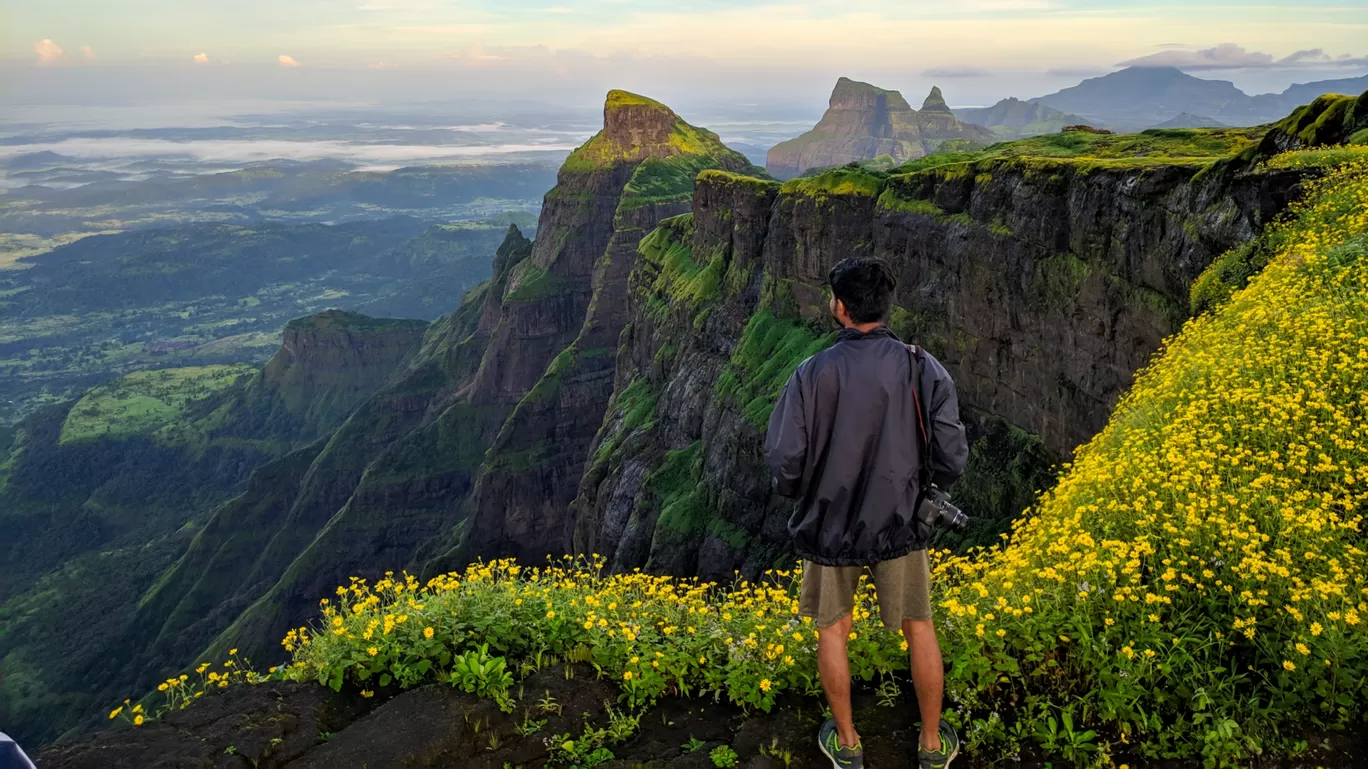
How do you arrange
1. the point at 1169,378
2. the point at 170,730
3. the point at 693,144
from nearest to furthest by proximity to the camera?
the point at 170,730 < the point at 1169,378 < the point at 693,144

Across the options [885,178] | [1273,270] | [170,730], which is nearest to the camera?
[170,730]

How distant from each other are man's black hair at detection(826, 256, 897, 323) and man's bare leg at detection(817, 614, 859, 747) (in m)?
2.66

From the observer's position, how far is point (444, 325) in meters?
183

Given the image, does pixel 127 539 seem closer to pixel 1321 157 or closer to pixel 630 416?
pixel 630 416

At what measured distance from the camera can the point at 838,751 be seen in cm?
669

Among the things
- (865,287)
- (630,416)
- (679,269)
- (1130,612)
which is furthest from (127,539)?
(1130,612)

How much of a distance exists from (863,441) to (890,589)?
53.1 inches

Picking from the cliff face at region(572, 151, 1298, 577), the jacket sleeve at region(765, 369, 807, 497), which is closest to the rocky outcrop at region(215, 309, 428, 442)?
the cliff face at region(572, 151, 1298, 577)

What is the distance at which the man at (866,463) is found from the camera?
6.46 metres

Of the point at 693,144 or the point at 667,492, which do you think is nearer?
the point at 667,492

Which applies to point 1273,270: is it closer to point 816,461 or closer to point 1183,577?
point 1183,577

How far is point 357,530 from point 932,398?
4874 inches

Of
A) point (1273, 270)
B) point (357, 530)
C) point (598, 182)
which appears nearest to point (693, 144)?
point (598, 182)

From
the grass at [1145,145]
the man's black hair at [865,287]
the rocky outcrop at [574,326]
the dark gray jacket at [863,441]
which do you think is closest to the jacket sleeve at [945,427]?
the dark gray jacket at [863,441]
